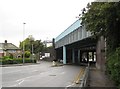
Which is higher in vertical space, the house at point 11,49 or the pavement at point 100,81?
the house at point 11,49

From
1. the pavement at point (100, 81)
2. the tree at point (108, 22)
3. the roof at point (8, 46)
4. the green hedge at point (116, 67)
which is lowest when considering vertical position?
the pavement at point (100, 81)

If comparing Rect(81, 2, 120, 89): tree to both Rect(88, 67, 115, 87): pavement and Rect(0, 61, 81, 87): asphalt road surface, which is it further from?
Rect(0, 61, 81, 87): asphalt road surface

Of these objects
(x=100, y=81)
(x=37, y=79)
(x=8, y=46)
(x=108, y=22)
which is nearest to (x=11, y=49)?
(x=8, y=46)

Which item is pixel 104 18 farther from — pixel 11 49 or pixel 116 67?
pixel 11 49

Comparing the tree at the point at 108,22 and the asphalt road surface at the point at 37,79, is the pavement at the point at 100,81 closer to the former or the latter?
the asphalt road surface at the point at 37,79

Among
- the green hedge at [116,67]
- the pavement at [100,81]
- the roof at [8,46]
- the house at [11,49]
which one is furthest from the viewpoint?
the roof at [8,46]

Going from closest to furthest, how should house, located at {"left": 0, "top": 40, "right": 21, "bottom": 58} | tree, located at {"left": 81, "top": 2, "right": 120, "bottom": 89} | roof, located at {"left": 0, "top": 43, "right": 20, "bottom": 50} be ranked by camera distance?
tree, located at {"left": 81, "top": 2, "right": 120, "bottom": 89} < house, located at {"left": 0, "top": 40, "right": 21, "bottom": 58} < roof, located at {"left": 0, "top": 43, "right": 20, "bottom": 50}

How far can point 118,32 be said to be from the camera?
18859 millimetres

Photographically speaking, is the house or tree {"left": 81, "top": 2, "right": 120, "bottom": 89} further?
the house

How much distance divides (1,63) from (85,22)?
5028 centimetres

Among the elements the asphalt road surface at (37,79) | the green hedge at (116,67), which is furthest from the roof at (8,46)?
the green hedge at (116,67)

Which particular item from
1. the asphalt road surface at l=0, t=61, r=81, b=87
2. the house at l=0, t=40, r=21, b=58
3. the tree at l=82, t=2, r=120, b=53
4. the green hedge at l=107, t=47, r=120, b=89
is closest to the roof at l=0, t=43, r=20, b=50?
the house at l=0, t=40, r=21, b=58

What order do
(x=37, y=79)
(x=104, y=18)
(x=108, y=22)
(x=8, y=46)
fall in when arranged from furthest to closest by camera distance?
(x=8, y=46) < (x=37, y=79) < (x=108, y=22) < (x=104, y=18)

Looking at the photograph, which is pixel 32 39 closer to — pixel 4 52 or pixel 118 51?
pixel 4 52
